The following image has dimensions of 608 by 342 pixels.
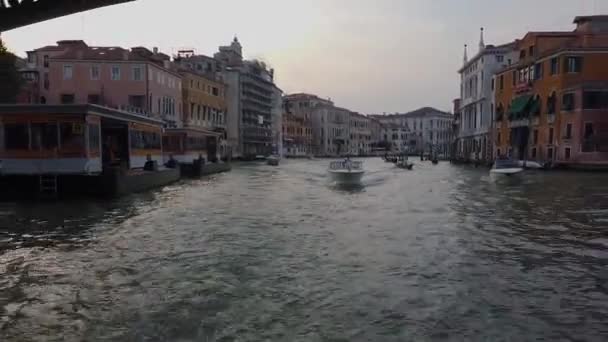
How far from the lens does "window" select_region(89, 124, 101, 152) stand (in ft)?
64.5

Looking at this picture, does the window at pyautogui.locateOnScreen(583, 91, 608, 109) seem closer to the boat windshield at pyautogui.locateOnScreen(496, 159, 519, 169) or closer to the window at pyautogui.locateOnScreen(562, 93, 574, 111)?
the window at pyautogui.locateOnScreen(562, 93, 574, 111)

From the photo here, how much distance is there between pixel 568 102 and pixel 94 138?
1561 inches

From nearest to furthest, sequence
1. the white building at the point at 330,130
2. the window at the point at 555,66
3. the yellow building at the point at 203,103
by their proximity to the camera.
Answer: the window at the point at 555,66
the yellow building at the point at 203,103
the white building at the point at 330,130

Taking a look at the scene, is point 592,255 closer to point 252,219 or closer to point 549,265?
point 549,265

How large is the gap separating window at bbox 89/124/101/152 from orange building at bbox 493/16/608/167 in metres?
37.2

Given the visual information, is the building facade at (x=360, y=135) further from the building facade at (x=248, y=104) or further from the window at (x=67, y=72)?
the window at (x=67, y=72)

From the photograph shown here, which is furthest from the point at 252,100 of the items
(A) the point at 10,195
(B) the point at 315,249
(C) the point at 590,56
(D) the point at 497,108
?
(B) the point at 315,249

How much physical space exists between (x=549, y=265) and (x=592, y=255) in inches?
61.9

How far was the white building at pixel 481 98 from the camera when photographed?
2509 inches

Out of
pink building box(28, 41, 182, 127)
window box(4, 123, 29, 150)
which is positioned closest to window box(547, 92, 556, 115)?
pink building box(28, 41, 182, 127)

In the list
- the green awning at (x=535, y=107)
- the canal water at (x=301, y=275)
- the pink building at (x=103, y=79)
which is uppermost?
the pink building at (x=103, y=79)

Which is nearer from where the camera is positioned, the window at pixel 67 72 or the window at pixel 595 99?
the window at pixel 595 99

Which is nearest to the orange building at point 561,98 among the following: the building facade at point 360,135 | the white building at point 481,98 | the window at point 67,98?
the white building at point 481,98

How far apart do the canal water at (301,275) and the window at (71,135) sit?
389 cm
